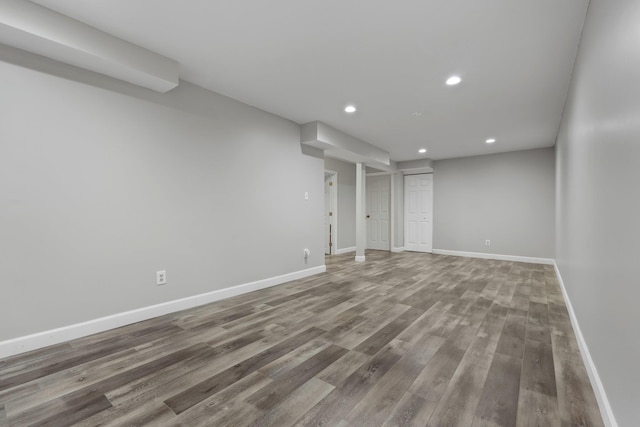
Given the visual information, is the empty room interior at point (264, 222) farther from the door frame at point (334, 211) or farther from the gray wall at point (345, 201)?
the gray wall at point (345, 201)

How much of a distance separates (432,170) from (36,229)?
7.26 metres

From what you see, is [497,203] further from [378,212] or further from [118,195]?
[118,195]

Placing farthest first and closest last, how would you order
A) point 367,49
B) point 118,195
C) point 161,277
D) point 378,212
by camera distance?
point 378,212 → point 161,277 → point 118,195 → point 367,49

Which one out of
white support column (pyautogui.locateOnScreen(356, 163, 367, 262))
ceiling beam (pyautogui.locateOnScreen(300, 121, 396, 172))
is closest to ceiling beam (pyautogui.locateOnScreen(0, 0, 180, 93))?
ceiling beam (pyautogui.locateOnScreen(300, 121, 396, 172))

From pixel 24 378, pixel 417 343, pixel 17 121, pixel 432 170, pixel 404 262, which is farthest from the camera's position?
pixel 432 170

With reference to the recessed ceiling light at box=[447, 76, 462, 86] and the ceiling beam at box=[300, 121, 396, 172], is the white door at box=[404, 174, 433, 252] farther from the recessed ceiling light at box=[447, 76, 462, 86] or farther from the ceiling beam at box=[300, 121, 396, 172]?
the recessed ceiling light at box=[447, 76, 462, 86]

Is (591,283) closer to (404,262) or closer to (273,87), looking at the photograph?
(273,87)

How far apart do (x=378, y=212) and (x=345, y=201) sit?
119cm

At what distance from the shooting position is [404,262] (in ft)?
19.1

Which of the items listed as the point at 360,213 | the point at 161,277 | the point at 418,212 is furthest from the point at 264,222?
the point at 418,212

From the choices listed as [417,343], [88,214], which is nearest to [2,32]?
[88,214]

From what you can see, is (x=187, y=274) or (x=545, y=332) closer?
(x=545, y=332)

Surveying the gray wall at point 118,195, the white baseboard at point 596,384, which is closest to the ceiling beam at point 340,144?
the gray wall at point 118,195

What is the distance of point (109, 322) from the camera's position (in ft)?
7.99
